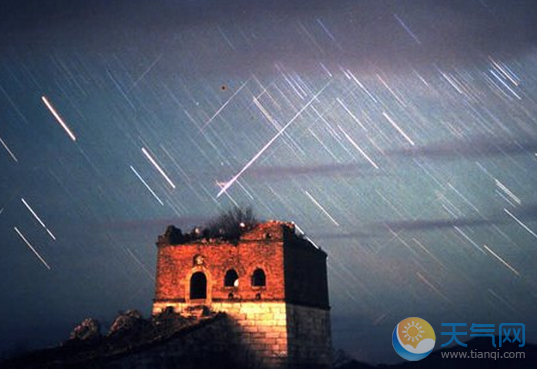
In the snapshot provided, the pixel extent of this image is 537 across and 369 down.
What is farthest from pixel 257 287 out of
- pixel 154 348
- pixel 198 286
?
pixel 154 348

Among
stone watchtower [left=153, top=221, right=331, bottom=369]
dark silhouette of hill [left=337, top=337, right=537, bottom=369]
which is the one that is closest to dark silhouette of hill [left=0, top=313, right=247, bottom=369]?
stone watchtower [left=153, top=221, right=331, bottom=369]

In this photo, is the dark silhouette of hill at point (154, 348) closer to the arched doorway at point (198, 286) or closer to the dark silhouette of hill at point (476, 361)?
the arched doorway at point (198, 286)

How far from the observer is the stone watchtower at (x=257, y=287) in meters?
29.5

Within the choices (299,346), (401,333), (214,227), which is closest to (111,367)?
(299,346)

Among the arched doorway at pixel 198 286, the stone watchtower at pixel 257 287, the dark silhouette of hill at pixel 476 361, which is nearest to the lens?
the stone watchtower at pixel 257 287

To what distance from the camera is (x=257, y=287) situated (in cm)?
3039

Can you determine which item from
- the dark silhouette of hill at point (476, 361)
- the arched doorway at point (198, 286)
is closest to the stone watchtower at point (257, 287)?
the arched doorway at point (198, 286)

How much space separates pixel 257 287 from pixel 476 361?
34239 mm

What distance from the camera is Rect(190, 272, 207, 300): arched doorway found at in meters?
31.7

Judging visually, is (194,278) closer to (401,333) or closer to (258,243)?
(258,243)

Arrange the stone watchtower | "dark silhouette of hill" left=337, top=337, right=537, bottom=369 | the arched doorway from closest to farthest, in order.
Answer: the stone watchtower → the arched doorway → "dark silhouette of hill" left=337, top=337, right=537, bottom=369

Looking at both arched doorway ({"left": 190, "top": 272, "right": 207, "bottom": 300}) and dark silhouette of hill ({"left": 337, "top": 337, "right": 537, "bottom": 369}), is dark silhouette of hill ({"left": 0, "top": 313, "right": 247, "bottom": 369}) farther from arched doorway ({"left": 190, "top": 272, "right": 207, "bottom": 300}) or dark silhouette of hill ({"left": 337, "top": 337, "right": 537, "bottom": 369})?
dark silhouette of hill ({"left": 337, "top": 337, "right": 537, "bottom": 369})

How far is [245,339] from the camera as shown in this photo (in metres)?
29.5

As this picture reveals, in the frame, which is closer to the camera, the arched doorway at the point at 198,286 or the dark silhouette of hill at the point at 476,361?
the arched doorway at the point at 198,286
